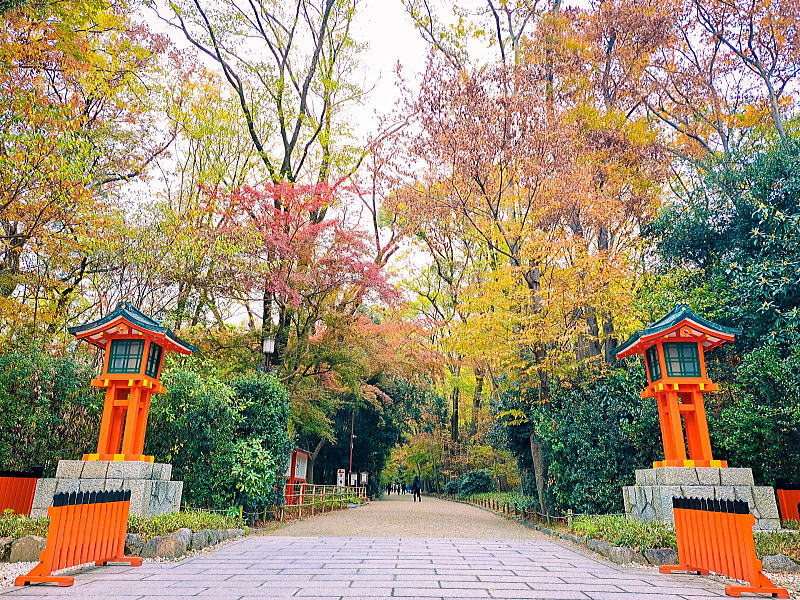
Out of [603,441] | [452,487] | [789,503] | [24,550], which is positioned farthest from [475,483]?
[24,550]

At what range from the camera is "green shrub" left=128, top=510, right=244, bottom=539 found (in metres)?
6.94

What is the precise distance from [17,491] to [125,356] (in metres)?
3.08

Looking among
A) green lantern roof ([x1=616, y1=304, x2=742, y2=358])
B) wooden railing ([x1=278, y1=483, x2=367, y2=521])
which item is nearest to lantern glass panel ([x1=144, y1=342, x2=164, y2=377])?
wooden railing ([x1=278, y1=483, x2=367, y2=521])

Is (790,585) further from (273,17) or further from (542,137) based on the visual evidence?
(273,17)

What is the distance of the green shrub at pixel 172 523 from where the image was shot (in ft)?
22.8

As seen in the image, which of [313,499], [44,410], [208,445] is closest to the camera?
[44,410]

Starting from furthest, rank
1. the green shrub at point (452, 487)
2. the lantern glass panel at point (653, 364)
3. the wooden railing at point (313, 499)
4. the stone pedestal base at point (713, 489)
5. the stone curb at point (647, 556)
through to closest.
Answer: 1. the green shrub at point (452, 487)
2. the wooden railing at point (313, 499)
3. the lantern glass panel at point (653, 364)
4. the stone pedestal base at point (713, 489)
5. the stone curb at point (647, 556)

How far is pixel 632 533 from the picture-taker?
7.16 m

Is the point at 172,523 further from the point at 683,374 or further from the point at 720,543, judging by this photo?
the point at 683,374

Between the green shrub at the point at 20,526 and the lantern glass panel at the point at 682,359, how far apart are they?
942 cm

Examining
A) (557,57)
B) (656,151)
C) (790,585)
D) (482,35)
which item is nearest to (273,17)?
(482,35)

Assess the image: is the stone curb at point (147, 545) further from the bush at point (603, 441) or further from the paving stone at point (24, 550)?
the bush at point (603, 441)

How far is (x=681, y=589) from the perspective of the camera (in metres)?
5.16

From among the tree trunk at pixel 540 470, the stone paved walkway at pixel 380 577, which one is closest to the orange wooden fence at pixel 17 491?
the stone paved walkway at pixel 380 577
